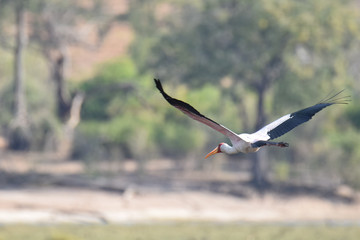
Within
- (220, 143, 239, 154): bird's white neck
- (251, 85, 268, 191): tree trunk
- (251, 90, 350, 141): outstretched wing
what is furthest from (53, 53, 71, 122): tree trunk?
(251, 90, 350, 141): outstretched wing

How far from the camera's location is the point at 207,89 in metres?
33.8

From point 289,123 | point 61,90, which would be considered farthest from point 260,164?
point 289,123

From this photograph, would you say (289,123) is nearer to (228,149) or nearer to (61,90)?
(228,149)

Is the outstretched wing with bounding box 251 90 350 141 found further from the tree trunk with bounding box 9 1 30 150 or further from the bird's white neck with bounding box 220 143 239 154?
the tree trunk with bounding box 9 1 30 150

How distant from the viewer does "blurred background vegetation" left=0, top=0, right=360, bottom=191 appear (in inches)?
1157

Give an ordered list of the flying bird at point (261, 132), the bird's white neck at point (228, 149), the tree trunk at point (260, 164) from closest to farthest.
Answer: the flying bird at point (261, 132) < the bird's white neck at point (228, 149) < the tree trunk at point (260, 164)

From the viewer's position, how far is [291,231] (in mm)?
25828

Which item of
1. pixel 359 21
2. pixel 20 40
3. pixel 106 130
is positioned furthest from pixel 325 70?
pixel 20 40

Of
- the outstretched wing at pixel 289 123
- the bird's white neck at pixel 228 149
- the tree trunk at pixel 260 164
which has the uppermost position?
the tree trunk at pixel 260 164

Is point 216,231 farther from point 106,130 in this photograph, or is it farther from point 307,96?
point 106,130

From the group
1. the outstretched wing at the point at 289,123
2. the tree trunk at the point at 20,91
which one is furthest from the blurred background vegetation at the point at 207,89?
the outstretched wing at the point at 289,123

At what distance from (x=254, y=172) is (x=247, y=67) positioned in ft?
13.4

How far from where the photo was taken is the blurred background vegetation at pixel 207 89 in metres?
29.4

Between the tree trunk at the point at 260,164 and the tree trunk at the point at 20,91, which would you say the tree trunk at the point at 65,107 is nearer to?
the tree trunk at the point at 20,91
